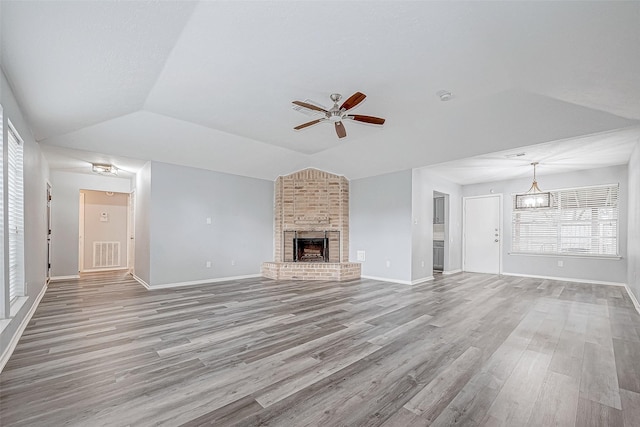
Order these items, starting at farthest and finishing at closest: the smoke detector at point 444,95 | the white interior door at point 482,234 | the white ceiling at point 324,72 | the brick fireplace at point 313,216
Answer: the white interior door at point 482,234 → the brick fireplace at point 313,216 → the smoke detector at point 444,95 → the white ceiling at point 324,72

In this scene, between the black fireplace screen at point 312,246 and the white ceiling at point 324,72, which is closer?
the white ceiling at point 324,72

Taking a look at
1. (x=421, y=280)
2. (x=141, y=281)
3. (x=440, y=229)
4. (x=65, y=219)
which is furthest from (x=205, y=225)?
(x=440, y=229)

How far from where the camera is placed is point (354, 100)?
3.04 m

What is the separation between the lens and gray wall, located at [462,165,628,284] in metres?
5.94

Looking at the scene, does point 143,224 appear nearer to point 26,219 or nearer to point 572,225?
point 26,219

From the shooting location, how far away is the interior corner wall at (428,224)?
6203 millimetres

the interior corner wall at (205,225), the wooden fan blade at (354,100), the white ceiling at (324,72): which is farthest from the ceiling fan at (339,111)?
the interior corner wall at (205,225)

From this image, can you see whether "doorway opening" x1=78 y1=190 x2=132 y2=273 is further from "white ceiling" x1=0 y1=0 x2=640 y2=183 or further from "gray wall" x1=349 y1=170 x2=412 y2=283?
"gray wall" x1=349 y1=170 x2=412 y2=283

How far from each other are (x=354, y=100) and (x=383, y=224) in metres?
3.98

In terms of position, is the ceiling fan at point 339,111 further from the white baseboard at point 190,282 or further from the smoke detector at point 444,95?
the white baseboard at point 190,282

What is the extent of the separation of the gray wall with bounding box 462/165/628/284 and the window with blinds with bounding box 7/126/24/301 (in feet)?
29.5

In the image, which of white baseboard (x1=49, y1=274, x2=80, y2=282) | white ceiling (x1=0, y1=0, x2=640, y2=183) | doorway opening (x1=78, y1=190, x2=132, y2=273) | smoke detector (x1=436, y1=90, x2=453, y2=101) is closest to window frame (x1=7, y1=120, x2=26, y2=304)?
white ceiling (x1=0, y1=0, x2=640, y2=183)

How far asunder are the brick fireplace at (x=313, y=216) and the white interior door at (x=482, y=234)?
3600 mm

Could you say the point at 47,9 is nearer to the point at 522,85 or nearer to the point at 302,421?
the point at 302,421
